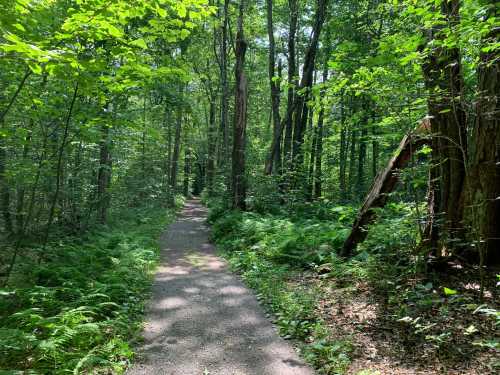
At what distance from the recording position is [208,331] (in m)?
5.03

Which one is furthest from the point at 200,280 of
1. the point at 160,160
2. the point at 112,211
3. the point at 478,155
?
the point at 160,160

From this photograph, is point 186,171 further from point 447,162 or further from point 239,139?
point 447,162

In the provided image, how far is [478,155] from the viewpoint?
5094mm

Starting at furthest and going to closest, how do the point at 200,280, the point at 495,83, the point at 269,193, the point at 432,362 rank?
the point at 269,193
the point at 200,280
the point at 495,83
the point at 432,362

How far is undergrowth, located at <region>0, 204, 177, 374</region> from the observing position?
3613 mm

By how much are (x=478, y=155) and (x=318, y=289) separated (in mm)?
3368

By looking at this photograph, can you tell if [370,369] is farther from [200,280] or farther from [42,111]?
[42,111]

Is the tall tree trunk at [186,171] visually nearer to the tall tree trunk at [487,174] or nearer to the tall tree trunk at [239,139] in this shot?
the tall tree trunk at [239,139]

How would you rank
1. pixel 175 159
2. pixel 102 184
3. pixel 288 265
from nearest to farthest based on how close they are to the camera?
pixel 288 265 → pixel 102 184 → pixel 175 159

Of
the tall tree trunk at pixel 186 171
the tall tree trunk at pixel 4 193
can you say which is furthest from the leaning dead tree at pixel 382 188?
the tall tree trunk at pixel 186 171

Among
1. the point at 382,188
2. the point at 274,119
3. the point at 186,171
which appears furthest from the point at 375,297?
the point at 186,171

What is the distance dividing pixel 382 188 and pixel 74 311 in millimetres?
5628

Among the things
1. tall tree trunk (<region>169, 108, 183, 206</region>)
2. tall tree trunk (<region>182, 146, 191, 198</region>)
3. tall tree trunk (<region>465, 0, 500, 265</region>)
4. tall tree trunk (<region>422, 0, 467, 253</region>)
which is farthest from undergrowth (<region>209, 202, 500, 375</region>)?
tall tree trunk (<region>182, 146, 191, 198</region>)

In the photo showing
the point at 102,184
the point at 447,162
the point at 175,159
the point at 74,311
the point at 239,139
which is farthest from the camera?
the point at 175,159
